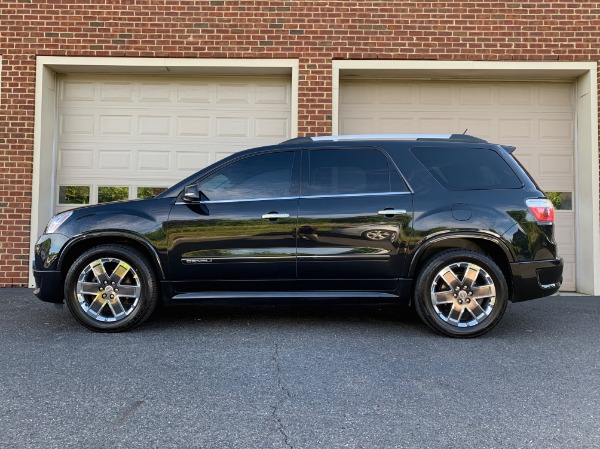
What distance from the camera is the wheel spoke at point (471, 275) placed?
4.55 m

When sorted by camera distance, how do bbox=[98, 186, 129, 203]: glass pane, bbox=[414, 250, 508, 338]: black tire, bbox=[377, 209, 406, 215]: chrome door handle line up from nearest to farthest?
1. bbox=[414, 250, 508, 338]: black tire
2. bbox=[377, 209, 406, 215]: chrome door handle
3. bbox=[98, 186, 129, 203]: glass pane

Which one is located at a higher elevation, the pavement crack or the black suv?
the black suv

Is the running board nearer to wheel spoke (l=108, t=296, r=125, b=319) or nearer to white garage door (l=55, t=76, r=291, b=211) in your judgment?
wheel spoke (l=108, t=296, r=125, b=319)

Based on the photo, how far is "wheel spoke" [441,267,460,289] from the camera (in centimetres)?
A: 455

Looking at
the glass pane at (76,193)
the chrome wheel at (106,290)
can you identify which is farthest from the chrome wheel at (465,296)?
the glass pane at (76,193)

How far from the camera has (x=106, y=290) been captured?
184 inches

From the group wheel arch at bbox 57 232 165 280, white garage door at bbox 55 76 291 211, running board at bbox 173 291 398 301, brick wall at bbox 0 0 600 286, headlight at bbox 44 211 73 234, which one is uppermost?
brick wall at bbox 0 0 600 286

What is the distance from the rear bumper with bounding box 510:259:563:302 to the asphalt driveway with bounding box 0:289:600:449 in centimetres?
43

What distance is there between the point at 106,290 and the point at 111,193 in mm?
3678

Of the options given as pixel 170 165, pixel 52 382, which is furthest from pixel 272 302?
pixel 170 165

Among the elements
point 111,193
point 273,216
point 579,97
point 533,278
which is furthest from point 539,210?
point 111,193

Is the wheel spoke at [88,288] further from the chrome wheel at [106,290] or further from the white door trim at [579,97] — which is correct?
the white door trim at [579,97]

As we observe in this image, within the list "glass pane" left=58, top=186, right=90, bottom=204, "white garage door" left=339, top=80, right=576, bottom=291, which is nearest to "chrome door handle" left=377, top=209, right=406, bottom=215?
"white garage door" left=339, top=80, right=576, bottom=291

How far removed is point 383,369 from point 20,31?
7.60 metres
